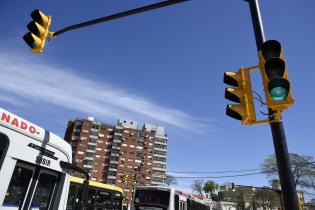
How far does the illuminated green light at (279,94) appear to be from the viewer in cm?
337

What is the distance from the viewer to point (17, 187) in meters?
3.77

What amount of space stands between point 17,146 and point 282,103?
11.5 feet

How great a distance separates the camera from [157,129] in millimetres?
117812

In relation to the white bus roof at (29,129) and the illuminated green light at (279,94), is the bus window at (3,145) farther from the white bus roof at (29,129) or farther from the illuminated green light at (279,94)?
the illuminated green light at (279,94)

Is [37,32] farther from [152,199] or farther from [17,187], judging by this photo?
[152,199]

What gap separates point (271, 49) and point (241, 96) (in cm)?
85

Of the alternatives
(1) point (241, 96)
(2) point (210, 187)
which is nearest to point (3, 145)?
(1) point (241, 96)

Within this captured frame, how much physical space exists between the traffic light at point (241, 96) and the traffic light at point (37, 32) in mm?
3990

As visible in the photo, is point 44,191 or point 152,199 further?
point 152,199

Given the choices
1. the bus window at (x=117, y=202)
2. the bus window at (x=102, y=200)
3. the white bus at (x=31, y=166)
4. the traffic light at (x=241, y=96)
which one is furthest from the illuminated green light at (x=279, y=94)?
the bus window at (x=117, y=202)

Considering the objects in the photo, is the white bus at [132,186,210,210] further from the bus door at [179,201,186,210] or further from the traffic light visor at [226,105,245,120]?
the traffic light visor at [226,105,245,120]

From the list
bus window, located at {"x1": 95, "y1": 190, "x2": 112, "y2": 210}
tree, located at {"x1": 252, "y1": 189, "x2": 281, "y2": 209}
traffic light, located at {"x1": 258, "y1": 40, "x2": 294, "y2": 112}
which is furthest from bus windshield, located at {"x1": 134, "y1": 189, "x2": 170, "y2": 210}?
tree, located at {"x1": 252, "y1": 189, "x2": 281, "y2": 209}

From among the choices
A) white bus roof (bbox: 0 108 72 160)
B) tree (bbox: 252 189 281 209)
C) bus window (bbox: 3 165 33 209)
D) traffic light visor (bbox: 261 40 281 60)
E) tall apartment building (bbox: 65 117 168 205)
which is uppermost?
tall apartment building (bbox: 65 117 168 205)

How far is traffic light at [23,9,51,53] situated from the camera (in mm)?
5758
